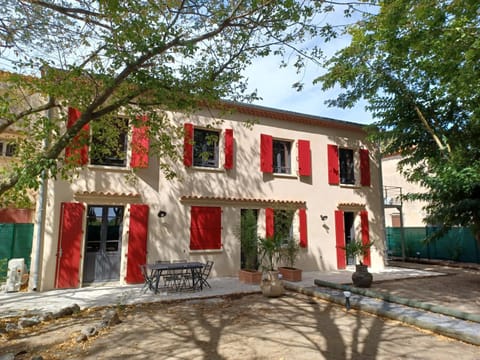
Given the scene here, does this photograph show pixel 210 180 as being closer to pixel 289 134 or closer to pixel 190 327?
pixel 289 134

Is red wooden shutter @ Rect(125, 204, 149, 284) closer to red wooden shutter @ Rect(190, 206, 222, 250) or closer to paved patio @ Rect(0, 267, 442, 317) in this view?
paved patio @ Rect(0, 267, 442, 317)

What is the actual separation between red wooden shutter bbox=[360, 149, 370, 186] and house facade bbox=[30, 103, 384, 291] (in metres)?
0.05

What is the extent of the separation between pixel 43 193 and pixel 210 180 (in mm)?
4915

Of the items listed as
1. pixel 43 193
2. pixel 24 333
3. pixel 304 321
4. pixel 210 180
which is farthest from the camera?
pixel 210 180

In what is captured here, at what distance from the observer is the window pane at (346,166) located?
13120mm

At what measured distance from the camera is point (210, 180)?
10.3 metres

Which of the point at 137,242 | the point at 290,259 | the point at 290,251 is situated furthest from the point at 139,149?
the point at 290,259

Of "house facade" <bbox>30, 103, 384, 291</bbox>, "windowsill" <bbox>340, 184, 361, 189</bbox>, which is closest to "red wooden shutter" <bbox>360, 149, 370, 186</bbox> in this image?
"house facade" <bbox>30, 103, 384, 291</bbox>

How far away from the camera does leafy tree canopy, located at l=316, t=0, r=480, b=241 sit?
24.5ft

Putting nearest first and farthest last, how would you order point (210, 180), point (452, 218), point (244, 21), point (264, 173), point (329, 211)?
point (244, 21) → point (452, 218) → point (210, 180) → point (264, 173) → point (329, 211)

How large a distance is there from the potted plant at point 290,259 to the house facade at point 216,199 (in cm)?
64

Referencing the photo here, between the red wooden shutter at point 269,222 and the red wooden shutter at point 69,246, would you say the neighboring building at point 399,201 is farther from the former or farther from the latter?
the red wooden shutter at point 69,246

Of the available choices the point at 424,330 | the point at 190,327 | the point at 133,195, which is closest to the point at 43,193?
the point at 133,195

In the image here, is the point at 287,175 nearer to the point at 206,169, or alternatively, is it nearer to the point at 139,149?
the point at 206,169
